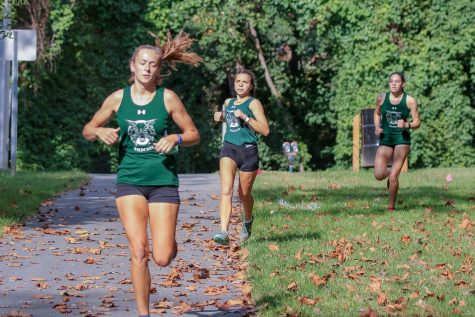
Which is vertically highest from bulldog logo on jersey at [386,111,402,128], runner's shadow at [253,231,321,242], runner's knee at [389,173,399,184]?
bulldog logo on jersey at [386,111,402,128]

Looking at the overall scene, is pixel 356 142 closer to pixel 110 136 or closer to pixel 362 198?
pixel 362 198

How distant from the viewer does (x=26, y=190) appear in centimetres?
1816

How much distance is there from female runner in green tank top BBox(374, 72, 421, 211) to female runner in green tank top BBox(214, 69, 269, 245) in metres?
3.78

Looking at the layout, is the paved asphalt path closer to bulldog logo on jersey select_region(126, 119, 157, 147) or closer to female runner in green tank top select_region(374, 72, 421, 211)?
bulldog logo on jersey select_region(126, 119, 157, 147)

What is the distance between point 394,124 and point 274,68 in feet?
71.6

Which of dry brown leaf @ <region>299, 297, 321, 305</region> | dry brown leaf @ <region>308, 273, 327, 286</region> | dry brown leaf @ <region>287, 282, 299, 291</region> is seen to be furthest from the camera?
dry brown leaf @ <region>308, 273, 327, 286</region>

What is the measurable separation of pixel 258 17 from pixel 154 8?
3404mm

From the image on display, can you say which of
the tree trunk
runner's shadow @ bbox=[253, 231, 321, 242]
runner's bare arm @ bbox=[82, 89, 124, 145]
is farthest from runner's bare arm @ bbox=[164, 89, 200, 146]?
the tree trunk

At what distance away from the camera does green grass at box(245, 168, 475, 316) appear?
874 cm

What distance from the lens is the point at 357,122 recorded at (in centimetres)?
2886

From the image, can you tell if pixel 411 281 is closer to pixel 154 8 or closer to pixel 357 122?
pixel 357 122

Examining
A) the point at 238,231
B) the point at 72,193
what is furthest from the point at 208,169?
the point at 238,231

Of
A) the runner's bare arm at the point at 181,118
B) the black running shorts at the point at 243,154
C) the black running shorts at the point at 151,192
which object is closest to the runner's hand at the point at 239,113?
the black running shorts at the point at 243,154

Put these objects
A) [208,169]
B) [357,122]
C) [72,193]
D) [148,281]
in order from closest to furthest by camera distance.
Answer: [148,281], [72,193], [357,122], [208,169]
